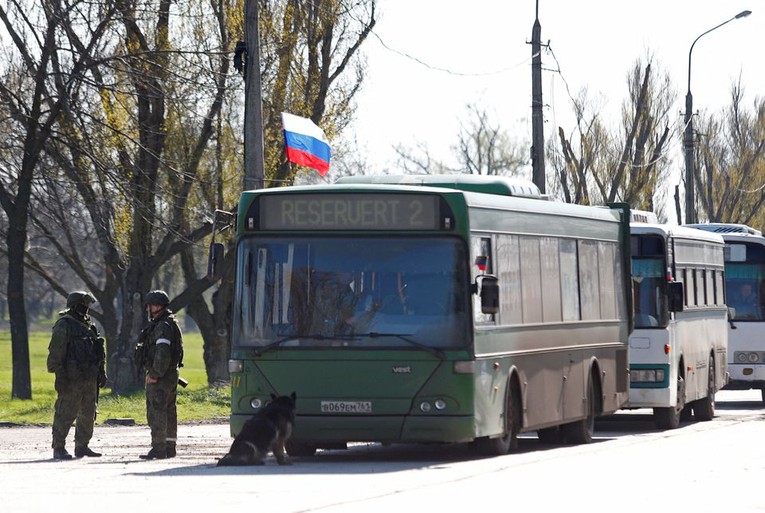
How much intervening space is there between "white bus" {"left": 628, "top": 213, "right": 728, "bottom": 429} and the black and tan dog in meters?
8.03

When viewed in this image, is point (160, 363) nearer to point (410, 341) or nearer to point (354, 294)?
point (354, 294)

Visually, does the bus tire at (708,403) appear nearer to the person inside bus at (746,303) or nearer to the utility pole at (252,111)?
the person inside bus at (746,303)

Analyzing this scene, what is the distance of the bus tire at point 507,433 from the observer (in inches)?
672

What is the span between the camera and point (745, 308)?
1202 inches

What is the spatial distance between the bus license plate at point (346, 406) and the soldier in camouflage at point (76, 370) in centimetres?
280

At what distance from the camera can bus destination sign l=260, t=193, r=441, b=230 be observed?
640 inches

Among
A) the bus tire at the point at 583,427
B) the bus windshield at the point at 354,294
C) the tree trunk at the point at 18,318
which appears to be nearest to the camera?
the bus windshield at the point at 354,294

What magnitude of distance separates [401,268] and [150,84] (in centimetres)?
1392

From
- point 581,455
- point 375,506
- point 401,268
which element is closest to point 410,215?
point 401,268

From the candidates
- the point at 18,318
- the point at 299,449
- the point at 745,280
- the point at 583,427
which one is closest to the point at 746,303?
the point at 745,280

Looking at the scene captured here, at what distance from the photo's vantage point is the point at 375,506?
11609mm

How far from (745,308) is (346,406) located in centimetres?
1601

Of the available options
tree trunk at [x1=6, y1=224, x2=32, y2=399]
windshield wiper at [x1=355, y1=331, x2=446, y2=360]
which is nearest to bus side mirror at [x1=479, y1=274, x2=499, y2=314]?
windshield wiper at [x1=355, y1=331, x2=446, y2=360]

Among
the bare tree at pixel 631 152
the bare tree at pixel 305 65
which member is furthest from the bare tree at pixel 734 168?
the bare tree at pixel 305 65
